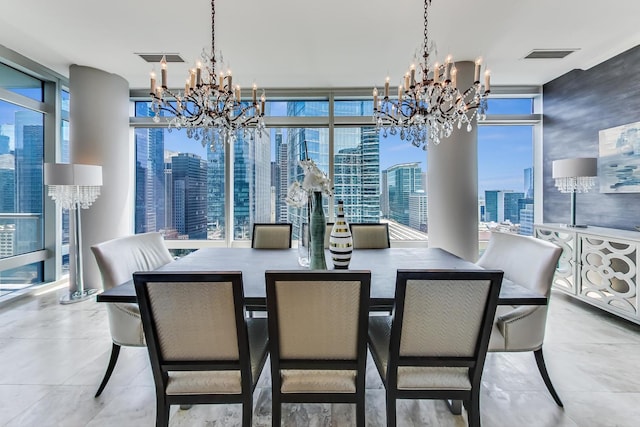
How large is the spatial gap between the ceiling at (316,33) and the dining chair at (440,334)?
8.18ft

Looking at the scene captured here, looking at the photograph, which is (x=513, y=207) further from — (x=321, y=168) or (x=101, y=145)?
(x=101, y=145)

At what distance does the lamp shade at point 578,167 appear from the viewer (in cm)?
333

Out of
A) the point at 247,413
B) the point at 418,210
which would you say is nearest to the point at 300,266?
the point at 247,413

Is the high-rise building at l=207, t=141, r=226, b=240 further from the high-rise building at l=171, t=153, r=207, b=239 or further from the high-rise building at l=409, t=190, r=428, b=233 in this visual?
the high-rise building at l=409, t=190, r=428, b=233

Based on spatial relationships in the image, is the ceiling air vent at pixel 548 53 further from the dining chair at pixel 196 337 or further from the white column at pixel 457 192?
the dining chair at pixel 196 337

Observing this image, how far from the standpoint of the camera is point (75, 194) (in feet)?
11.8

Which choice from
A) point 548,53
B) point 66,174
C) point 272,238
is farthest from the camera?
point 548,53

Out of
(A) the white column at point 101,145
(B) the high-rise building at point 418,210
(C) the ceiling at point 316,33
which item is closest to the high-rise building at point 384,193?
(B) the high-rise building at point 418,210

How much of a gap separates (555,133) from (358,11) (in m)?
3.58

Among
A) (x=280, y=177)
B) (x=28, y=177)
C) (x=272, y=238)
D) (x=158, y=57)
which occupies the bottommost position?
(x=272, y=238)

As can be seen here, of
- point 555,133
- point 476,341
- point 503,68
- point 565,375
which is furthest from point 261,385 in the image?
point 555,133

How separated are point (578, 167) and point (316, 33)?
3.31 m

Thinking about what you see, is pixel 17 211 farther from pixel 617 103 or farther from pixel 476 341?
pixel 617 103

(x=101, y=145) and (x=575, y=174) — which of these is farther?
(x=101, y=145)
